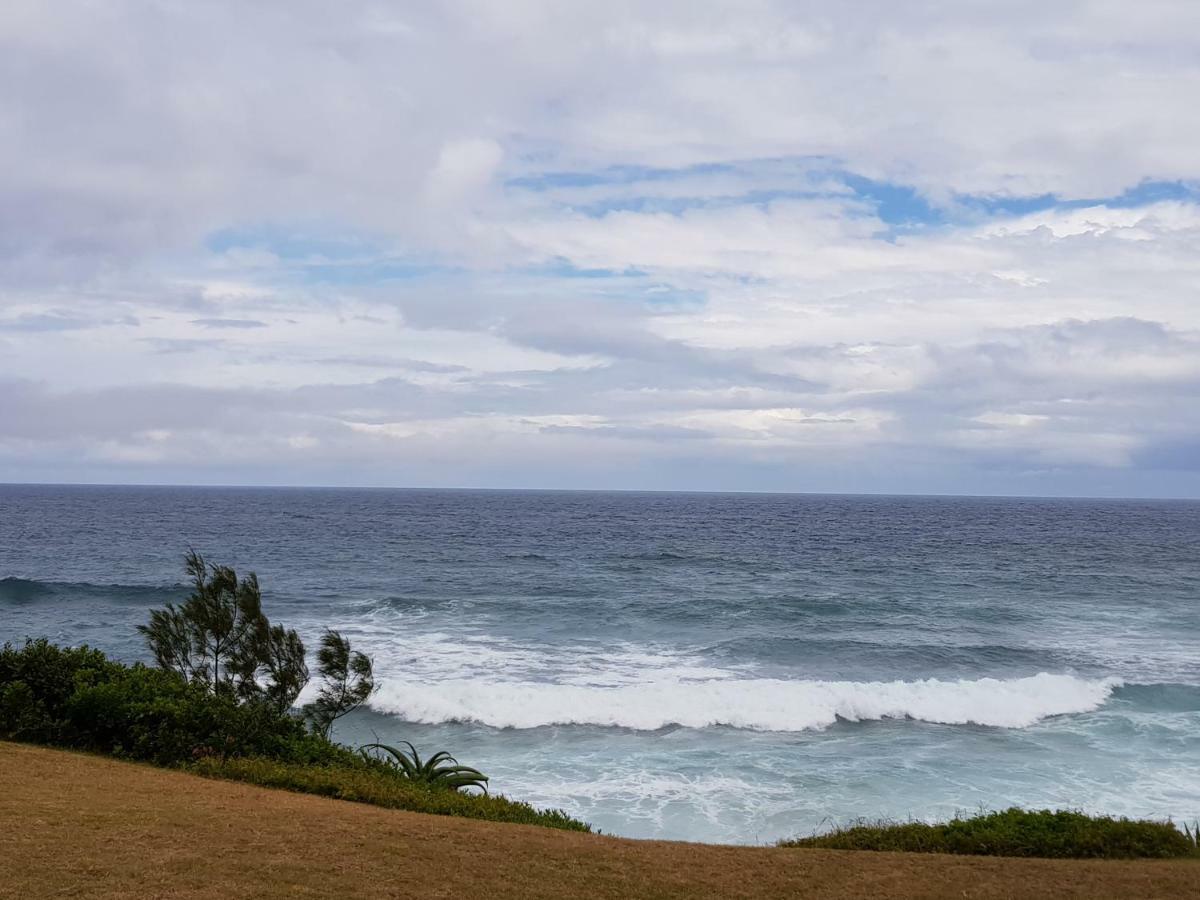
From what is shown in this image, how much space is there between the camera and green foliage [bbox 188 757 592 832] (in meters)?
13.4

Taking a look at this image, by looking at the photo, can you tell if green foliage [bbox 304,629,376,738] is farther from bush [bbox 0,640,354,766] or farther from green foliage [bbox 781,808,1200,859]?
green foliage [bbox 781,808,1200,859]

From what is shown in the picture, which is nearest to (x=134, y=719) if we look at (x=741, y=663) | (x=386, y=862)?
(x=386, y=862)

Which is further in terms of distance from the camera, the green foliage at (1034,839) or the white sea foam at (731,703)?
the white sea foam at (731,703)

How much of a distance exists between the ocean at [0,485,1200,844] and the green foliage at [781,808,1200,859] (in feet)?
21.7

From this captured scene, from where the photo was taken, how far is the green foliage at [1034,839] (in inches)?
459

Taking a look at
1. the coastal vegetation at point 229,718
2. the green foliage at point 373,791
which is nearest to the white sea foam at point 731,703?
the coastal vegetation at point 229,718

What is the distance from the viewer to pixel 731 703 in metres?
29.0

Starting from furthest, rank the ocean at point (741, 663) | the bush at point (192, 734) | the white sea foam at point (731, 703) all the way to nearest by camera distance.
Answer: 1. the white sea foam at point (731, 703)
2. the ocean at point (741, 663)
3. the bush at point (192, 734)

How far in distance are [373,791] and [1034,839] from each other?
380 inches

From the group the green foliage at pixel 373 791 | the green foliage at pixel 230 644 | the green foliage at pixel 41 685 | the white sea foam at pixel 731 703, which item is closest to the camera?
the green foliage at pixel 373 791

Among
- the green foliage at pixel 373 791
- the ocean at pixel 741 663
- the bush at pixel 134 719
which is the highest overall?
the bush at pixel 134 719

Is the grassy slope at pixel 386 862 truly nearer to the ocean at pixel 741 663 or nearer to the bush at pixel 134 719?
the bush at pixel 134 719

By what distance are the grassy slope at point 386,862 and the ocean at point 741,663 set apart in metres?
8.23

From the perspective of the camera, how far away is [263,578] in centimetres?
5959
